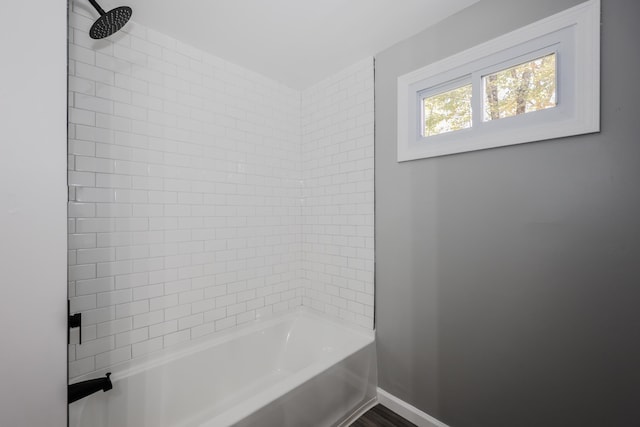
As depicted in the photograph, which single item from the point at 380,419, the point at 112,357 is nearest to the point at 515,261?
the point at 380,419

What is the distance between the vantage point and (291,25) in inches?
66.3

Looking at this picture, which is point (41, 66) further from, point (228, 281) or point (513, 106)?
point (513, 106)

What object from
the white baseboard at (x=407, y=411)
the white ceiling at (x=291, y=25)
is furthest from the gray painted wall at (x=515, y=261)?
the white ceiling at (x=291, y=25)

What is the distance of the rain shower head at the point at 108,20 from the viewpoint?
122 centimetres

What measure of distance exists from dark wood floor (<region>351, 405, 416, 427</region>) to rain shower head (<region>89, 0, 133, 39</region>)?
106 inches

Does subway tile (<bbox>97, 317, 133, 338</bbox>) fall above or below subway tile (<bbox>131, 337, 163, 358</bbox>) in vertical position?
above

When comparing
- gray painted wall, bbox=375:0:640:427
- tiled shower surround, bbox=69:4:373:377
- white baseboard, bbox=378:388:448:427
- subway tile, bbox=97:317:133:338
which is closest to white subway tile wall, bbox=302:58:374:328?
tiled shower surround, bbox=69:4:373:377

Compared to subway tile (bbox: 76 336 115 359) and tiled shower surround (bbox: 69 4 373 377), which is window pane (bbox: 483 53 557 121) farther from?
subway tile (bbox: 76 336 115 359)

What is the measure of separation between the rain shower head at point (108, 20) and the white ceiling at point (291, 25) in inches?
10.2

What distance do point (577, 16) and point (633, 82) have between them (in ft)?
1.29

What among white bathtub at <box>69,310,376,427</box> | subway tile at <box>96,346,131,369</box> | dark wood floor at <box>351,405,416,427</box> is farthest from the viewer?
dark wood floor at <box>351,405,416,427</box>

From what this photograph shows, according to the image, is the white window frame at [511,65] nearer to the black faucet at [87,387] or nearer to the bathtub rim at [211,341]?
the bathtub rim at [211,341]

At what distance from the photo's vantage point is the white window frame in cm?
117

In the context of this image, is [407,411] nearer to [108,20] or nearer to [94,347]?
[94,347]
